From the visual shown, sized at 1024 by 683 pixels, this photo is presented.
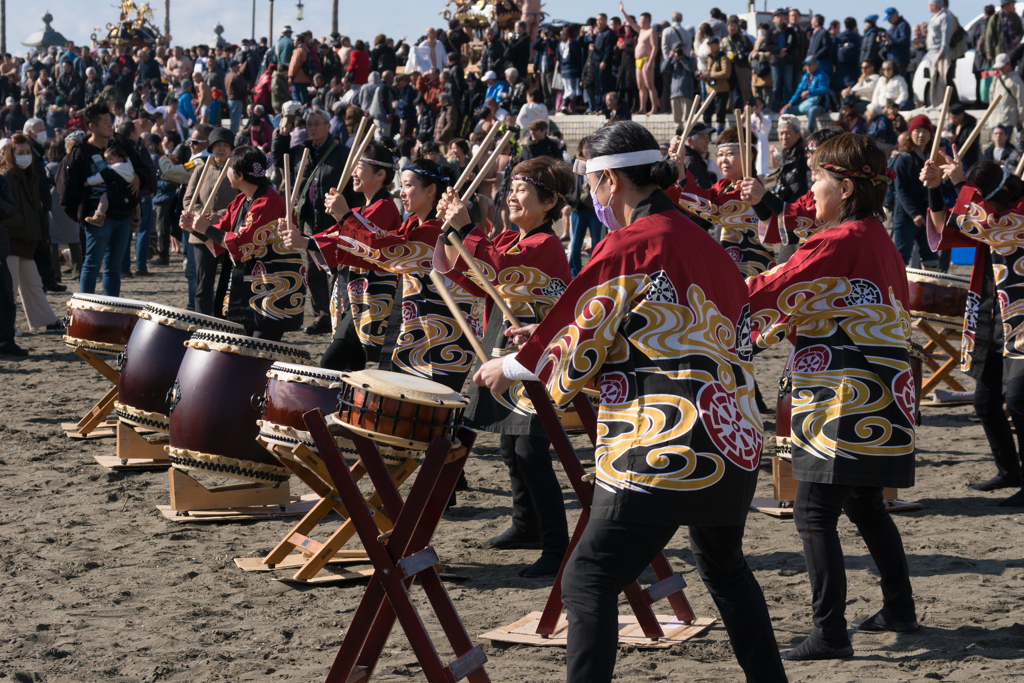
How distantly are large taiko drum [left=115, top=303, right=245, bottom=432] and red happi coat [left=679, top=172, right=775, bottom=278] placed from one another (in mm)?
2998

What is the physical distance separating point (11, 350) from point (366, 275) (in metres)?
5.28

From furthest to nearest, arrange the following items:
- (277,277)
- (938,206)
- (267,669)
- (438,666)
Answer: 1. (277,277)
2. (938,206)
3. (267,669)
4. (438,666)

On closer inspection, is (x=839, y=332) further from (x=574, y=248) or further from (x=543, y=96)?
(x=543, y=96)

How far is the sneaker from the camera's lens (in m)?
9.64

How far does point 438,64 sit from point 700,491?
17.4m

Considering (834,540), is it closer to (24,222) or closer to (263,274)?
(263,274)

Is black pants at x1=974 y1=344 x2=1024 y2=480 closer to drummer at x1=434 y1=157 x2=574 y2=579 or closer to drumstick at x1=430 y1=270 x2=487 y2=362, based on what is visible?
drummer at x1=434 y1=157 x2=574 y2=579

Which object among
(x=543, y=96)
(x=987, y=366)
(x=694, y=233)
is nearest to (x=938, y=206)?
(x=987, y=366)

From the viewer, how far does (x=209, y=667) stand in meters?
3.68

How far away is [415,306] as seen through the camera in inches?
212

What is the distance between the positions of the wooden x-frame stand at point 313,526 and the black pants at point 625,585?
1497 millimetres

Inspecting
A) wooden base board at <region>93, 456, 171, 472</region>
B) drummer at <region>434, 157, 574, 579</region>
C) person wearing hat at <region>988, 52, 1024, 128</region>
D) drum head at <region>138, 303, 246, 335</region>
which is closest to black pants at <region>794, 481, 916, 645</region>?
drummer at <region>434, 157, 574, 579</region>

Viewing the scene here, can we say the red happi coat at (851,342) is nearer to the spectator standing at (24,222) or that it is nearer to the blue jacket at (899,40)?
the spectator standing at (24,222)

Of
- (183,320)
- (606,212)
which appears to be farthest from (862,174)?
(183,320)
